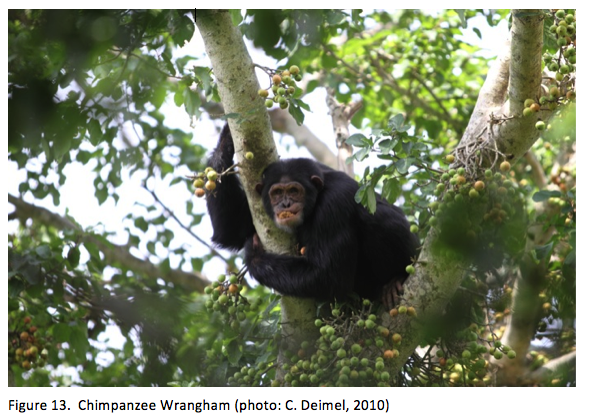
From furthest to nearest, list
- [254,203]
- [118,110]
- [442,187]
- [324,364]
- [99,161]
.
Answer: [99,161] → [254,203] → [324,364] → [442,187] → [118,110]

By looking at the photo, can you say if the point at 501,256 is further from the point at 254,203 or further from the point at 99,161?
the point at 99,161

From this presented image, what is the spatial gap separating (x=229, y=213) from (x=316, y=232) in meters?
0.76

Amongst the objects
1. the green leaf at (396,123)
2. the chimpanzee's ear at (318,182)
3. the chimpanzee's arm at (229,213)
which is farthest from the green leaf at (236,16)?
the chimpanzee's ear at (318,182)

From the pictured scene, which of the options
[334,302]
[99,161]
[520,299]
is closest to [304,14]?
[520,299]

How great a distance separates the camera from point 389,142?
12.2 feet

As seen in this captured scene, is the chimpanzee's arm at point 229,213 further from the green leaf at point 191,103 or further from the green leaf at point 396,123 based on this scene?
the green leaf at point 396,123

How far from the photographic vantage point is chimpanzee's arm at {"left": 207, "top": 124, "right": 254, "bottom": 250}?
4.96 meters

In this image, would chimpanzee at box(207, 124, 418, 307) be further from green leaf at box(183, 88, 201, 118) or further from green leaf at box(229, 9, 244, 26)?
green leaf at box(229, 9, 244, 26)

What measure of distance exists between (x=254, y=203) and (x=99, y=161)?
2985 millimetres

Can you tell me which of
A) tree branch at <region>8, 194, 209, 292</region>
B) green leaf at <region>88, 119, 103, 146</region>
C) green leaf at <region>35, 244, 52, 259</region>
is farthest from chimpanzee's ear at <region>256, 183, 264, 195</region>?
tree branch at <region>8, 194, 209, 292</region>

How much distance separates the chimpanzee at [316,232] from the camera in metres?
4.42

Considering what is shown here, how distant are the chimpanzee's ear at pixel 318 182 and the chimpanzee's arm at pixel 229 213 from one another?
55cm

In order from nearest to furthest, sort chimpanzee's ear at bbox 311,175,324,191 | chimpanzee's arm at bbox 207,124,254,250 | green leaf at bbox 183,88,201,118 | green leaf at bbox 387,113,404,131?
green leaf at bbox 387,113,404,131 → green leaf at bbox 183,88,201,118 → chimpanzee's arm at bbox 207,124,254,250 → chimpanzee's ear at bbox 311,175,324,191

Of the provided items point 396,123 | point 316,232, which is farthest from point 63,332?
point 396,123
